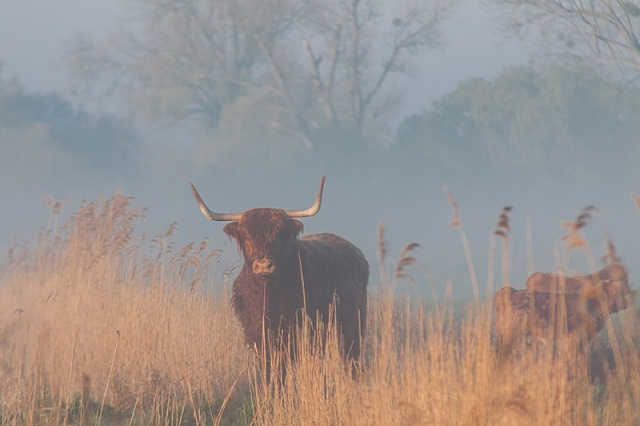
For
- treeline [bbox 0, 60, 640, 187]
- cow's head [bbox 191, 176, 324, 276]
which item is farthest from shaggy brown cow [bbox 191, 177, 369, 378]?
treeline [bbox 0, 60, 640, 187]

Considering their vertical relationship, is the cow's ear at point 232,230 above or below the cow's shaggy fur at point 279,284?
above

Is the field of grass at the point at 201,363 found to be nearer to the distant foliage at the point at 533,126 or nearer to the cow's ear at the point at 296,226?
the cow's ear at the point at 296,226

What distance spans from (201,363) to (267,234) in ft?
6.19

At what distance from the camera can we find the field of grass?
551 cm

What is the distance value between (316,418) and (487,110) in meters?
39.6

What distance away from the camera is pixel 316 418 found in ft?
21.9

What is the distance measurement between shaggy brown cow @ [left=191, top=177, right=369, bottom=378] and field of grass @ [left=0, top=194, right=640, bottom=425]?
15.8 inches

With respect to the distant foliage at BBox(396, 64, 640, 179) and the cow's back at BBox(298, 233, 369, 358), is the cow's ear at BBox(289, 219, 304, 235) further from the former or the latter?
the distant foliage at BBox(396, 64, 640, 179)

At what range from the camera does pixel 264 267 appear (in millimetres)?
8094

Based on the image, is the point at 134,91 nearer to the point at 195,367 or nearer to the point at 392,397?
the point at 195,367

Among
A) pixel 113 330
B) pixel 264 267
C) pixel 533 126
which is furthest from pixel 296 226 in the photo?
pixel 533 126

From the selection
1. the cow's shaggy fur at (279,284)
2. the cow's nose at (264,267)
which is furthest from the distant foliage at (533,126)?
the cow's nose at (264,267)

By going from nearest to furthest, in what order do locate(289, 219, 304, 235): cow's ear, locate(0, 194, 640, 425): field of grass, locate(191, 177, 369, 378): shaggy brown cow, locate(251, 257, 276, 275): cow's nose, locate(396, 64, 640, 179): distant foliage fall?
locate(0, 194, 640, 425): field of grass → locate(251, 257, 276, 275): cow's nose → locate(191, 177, 369, 378): shaggy brown cow → locate(289, 219, 304, 235): cow's ear → locate(396, 64, 640, 179): distant foliage

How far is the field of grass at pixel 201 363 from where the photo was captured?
5512 mm
